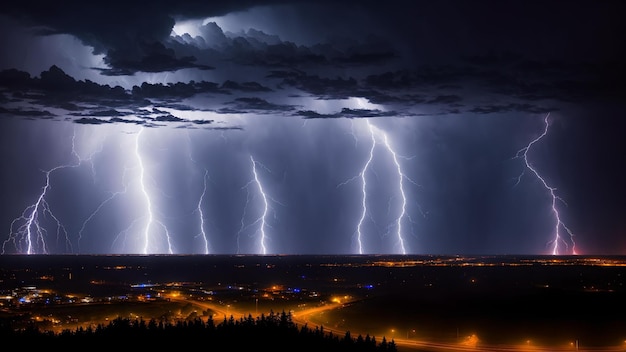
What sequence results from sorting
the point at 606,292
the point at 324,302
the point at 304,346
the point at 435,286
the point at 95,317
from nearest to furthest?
the point at 304,346, the point at 95,317, the point at 324,302, the point at 606,292, the point at 435,286

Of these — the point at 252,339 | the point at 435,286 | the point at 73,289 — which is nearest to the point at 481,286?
the point at 435,286

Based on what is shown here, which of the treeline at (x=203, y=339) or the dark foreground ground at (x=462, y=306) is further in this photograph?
the dark foreground ground at (x=462, y=306)

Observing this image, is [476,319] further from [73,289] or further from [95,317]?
[73,289]

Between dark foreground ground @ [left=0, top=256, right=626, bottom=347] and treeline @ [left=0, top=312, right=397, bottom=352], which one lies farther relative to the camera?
dark foreground ground @ [left=0, top=256, right=626, bottom=347]

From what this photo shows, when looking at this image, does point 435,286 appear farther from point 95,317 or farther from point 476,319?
point 95,317

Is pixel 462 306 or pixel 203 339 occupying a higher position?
pixel 203 339

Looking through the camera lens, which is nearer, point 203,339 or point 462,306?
point 203,339

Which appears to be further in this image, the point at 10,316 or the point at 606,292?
the point at 606,292

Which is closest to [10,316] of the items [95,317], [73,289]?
→ [95,317]

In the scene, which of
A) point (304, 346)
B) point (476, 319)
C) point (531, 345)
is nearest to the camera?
point (304, 346)
